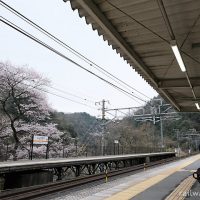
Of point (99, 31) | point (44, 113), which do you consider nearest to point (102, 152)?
point (44, 113)

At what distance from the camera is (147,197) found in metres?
9.04

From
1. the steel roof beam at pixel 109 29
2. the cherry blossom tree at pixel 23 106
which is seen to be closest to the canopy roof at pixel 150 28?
the steel roof beam at pixel 109 29

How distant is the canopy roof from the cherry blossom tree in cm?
1693

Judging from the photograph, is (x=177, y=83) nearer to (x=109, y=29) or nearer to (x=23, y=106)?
(x=109, y=29)

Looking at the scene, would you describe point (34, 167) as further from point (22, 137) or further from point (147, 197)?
point (22, 137)

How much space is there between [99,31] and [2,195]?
6.56 metres

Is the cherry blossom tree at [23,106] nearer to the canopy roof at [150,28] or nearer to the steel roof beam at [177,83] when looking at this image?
the steel roof beam at [177,83]

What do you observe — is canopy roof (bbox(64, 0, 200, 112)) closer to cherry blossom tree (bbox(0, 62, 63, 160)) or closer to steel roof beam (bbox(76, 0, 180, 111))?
steel roof beam (bbox(76, 0, 180, 111))

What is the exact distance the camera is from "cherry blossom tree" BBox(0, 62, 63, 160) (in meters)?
25.6

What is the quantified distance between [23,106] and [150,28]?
2135cm

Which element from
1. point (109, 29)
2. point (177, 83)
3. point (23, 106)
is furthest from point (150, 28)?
point (23, 106)

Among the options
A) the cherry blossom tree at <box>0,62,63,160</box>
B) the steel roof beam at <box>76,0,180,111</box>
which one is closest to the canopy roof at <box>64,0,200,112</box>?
the steel roof beam at <box>76,0,180,111</box>

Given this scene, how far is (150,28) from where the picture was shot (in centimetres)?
803

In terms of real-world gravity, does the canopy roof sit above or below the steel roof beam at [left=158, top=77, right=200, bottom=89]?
above
